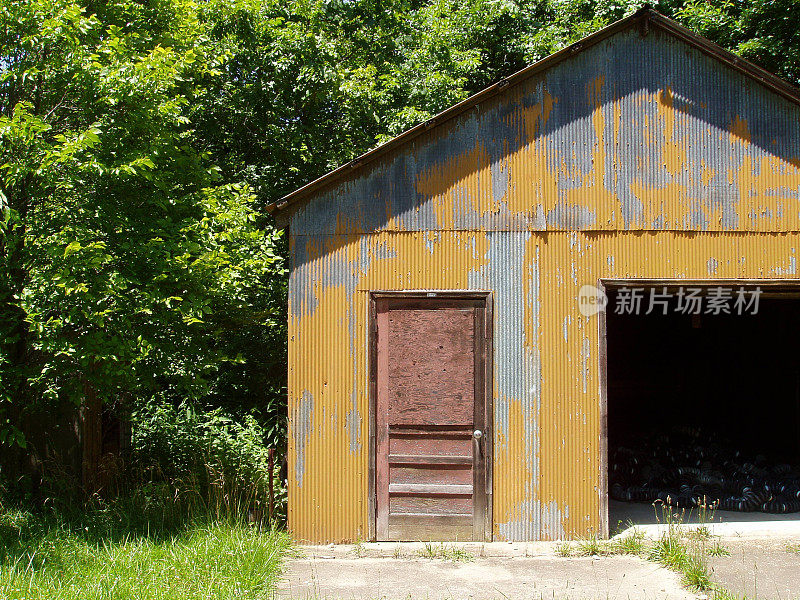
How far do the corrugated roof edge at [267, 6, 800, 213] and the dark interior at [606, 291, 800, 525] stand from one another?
4.85m

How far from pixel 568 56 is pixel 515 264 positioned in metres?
2.23

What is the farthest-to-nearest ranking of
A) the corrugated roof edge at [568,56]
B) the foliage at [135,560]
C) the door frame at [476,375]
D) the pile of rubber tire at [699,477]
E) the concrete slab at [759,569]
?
the pile of rubber tire at [699,477]
the corrugated roof edge at [568,56]
the door frame at [476,375]
the concrete slab at [759,569]
the foliage at [135,560]

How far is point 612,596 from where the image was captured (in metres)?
5.49

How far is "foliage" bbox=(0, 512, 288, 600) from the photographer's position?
533 cm

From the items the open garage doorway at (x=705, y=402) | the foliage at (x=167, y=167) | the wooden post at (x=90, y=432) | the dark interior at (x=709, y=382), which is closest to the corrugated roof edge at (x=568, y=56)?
the foliage at (x=167, y=167)

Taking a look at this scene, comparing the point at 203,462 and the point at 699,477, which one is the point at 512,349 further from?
the point at 203,462

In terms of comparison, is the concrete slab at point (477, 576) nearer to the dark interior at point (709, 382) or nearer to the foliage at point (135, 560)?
the foliage at point (135, 560)

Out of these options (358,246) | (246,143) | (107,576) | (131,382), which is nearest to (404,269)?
(358,246)

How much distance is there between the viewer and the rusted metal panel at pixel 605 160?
7.21 metres

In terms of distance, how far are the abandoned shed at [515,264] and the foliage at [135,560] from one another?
2.88 ft

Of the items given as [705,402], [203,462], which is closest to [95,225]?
[203,462]

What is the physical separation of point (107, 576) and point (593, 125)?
6.14 metres

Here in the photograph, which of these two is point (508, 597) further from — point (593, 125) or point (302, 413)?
point (593, 125)

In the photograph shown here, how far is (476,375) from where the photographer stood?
23.4 feet
